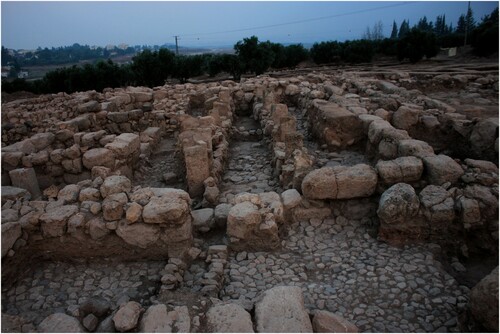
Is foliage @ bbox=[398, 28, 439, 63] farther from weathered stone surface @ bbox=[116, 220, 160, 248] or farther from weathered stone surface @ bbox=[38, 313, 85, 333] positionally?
weathered stone surface @ bbox=[38, 313, 85, 333]

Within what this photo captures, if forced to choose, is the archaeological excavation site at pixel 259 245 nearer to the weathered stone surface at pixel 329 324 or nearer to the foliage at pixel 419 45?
the weathered stone surface at pixel 329 324

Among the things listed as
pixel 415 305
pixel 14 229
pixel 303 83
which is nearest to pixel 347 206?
pixel 415 305

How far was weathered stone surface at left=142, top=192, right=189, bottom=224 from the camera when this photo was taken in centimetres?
444

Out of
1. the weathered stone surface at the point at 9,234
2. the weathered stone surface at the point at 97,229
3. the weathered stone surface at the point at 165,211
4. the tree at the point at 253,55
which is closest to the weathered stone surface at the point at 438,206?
the weathered stone surface at the point at 165,211

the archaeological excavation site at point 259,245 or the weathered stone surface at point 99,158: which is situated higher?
the weathered stone surface at point 99,158

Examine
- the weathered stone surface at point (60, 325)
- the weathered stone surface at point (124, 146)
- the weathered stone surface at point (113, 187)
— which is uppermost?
the weathered stone surface at point (124, 146)

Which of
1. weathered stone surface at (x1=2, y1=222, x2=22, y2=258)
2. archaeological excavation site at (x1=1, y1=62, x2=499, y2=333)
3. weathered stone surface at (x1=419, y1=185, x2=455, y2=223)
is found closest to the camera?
archaeological excavation site at (x1=1, y1=62, x2=499, y2=333)

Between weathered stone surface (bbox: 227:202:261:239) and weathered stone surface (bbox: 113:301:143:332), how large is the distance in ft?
5.88

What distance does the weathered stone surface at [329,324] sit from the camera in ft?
10.4

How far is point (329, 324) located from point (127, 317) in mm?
1852

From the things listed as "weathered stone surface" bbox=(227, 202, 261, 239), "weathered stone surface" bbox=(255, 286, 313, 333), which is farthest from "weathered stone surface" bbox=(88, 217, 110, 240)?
"weathered stone surface" bbox=(255, 286, 313, 333)

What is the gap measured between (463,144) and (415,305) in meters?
4.96

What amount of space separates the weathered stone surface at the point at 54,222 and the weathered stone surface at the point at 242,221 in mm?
2099

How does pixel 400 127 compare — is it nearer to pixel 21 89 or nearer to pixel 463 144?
pixel 463 144
